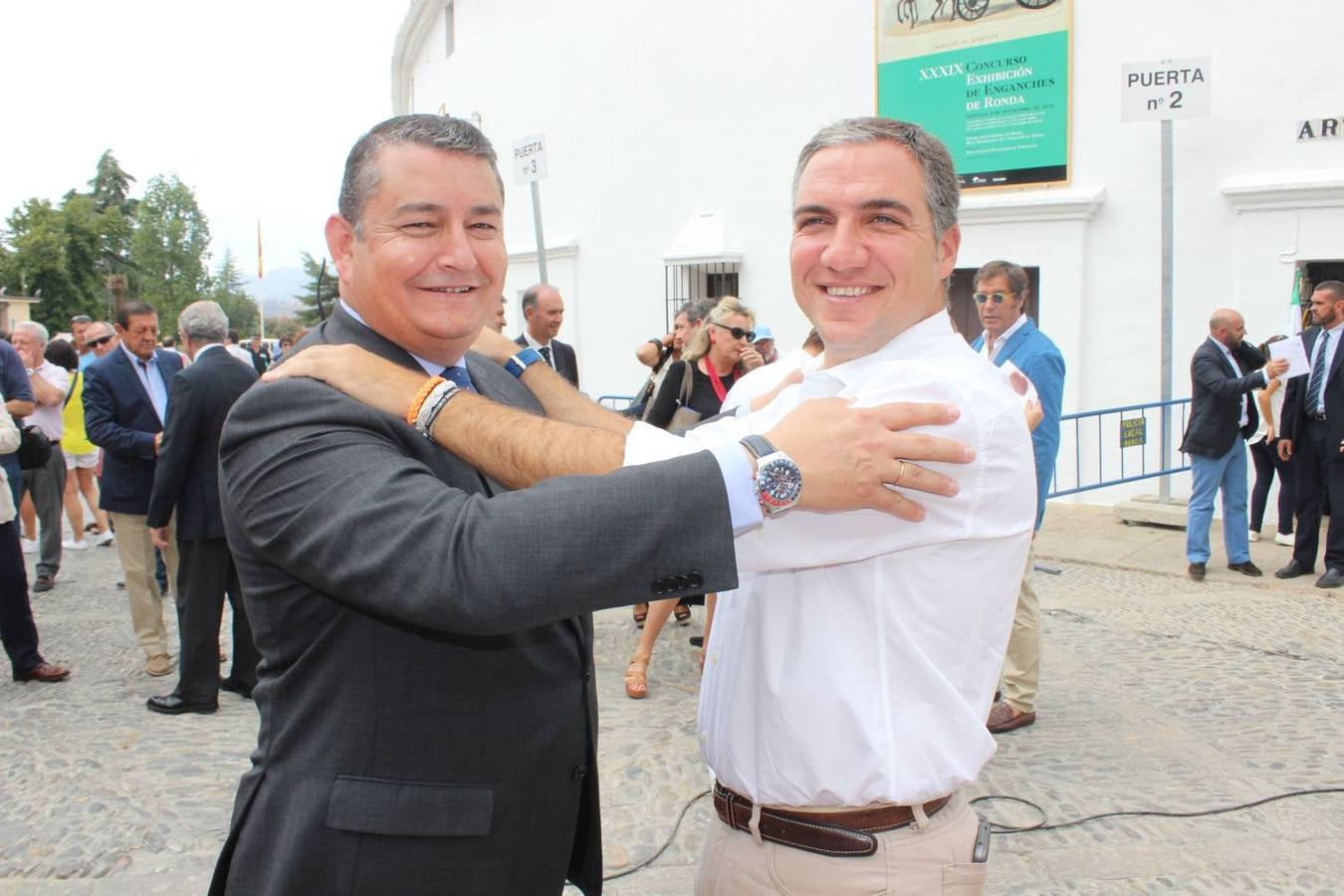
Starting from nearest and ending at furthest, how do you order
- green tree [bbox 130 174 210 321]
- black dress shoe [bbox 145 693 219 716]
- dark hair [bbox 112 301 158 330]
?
black dress shoe [bbox 145 693 219 716], dark hair [bbox 112 301 158 330], green tree [bbox 130 174 210 321]

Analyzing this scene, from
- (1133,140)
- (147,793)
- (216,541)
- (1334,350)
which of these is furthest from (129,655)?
(1133,140)

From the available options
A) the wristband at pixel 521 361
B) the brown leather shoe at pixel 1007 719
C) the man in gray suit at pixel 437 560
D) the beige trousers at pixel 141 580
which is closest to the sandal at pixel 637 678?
the brown leather shoe at pixel 1007 719

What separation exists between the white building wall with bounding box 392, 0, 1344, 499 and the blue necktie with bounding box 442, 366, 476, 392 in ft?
29.7

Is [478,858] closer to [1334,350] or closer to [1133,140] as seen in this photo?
[1334,350]

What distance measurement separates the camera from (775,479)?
4.36ft

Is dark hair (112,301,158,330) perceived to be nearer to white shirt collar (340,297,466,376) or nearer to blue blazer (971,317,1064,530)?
blue blazer (971,317,1064,530)

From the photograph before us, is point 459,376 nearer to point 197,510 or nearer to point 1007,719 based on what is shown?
point 1007,719

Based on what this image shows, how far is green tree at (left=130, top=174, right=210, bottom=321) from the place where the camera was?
2506 inches

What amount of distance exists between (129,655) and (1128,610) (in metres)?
6.50

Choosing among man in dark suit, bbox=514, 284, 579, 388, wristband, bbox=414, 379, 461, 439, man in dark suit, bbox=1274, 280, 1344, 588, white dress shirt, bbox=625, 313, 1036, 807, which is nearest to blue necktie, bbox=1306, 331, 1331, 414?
man in dark suit, bbox=1274, 280, 1344, 588

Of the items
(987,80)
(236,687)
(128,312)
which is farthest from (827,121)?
(236,687)

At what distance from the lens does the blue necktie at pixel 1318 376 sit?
7.52 meters

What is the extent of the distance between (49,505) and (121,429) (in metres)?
2.81

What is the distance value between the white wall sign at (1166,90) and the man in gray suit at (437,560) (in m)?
7.93
